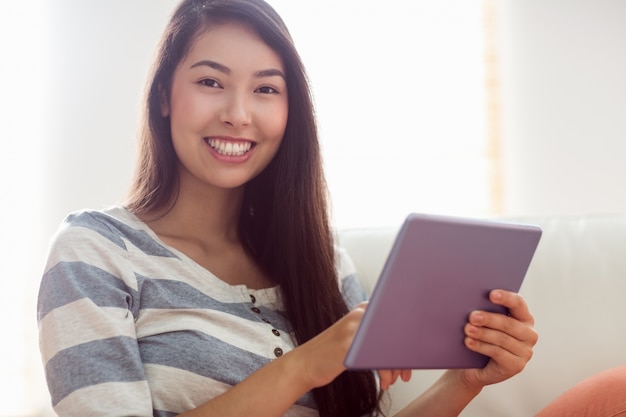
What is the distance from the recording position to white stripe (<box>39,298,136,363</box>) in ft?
3.76

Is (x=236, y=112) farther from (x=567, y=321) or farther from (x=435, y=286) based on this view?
(x=567, y=321)

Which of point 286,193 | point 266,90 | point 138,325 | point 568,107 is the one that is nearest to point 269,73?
point 266,90

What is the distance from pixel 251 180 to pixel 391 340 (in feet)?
2.32

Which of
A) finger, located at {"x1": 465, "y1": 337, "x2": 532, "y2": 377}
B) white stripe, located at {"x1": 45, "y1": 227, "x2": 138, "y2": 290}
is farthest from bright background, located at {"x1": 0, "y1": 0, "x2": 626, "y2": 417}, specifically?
finger, located at {"x1": 465, "y1": 337, "x2": 532, "y2": 377}

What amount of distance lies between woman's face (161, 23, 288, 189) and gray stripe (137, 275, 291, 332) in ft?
0.67

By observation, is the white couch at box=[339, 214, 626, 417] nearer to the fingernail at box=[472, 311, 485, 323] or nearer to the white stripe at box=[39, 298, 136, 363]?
the fingernail at box=[472, 311, 485, 323]

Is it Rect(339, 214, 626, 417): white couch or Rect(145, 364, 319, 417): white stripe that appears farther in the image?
Rect(339, 214, 626, 417): white couch

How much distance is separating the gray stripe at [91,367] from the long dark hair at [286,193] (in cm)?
32

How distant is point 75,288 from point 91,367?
12 cm

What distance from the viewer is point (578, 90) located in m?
3.32

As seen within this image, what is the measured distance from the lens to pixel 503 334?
3.64 feet

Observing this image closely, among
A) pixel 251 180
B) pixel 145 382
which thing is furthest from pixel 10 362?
pixel 145 382

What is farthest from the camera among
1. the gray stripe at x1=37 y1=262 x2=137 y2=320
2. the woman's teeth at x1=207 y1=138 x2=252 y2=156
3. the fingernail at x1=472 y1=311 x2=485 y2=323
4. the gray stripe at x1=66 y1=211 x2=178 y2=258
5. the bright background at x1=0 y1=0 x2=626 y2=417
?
the bright background at x1=0 y1=0 x2=626 y2=417

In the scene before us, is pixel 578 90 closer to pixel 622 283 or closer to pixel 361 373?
pixel 622 283
